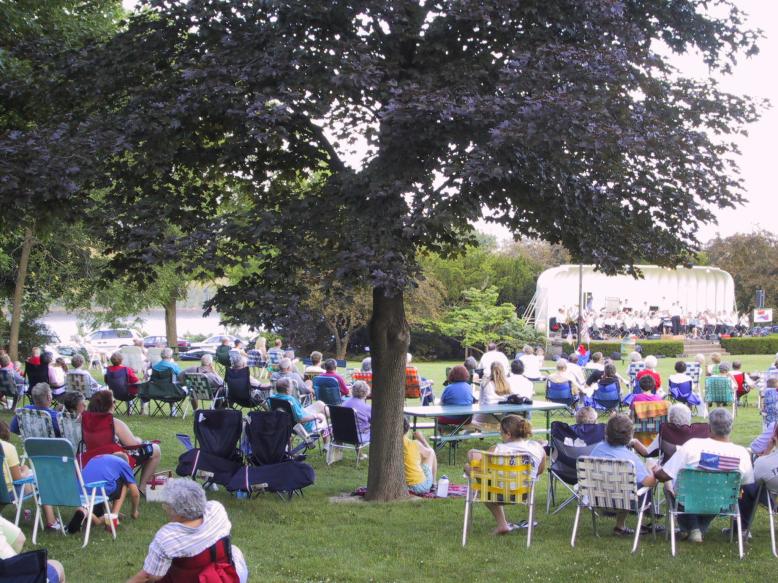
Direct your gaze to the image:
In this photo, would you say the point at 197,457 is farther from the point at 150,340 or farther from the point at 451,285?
the point at 451,285

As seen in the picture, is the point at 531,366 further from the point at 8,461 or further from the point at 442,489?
the point at 8,461

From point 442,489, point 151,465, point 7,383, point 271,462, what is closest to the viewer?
point 151,465

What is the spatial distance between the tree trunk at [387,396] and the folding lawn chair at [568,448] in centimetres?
154

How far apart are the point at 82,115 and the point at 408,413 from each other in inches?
195

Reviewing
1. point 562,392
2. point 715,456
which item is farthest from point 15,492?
point 562,392

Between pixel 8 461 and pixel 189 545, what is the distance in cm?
357

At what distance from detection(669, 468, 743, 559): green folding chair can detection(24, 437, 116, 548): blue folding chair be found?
4.52 m

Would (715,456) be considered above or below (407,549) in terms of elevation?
above

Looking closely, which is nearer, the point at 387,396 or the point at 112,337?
the point at 387,396

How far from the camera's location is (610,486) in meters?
7.33

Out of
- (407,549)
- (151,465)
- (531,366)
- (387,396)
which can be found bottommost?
(407,549)

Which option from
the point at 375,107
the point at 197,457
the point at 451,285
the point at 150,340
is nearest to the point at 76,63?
the point at 375,107

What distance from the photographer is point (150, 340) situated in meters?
44.4

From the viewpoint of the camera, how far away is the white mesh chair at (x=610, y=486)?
725 cm
